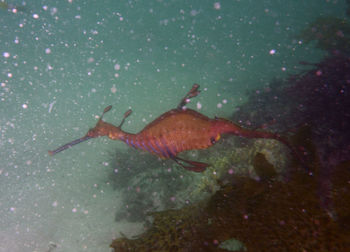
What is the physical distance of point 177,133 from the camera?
6.69 ft

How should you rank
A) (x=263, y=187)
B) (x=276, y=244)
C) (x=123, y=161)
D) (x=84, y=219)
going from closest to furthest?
(x=276, y=244) < (x=263, y=187) < (x=84, y=219) < (x=123, y=161)

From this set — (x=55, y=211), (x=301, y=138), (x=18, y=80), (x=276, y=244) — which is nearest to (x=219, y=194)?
(x=276, y=244)

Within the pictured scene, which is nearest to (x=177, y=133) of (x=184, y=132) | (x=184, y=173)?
(x=184, y=132)

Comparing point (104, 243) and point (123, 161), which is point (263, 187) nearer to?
point (104, 243)

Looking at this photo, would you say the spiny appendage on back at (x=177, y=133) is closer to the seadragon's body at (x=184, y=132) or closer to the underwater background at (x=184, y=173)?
the seadragon's body at (x=184, y=132)

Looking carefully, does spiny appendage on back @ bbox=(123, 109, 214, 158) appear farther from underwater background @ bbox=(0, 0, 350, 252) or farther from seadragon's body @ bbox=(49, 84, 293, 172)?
underwater background @ bbox=(0, 0, 350, 252)

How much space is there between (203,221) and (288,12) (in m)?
140

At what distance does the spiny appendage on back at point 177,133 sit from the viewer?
6.38ft

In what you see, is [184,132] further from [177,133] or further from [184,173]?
[184,173]

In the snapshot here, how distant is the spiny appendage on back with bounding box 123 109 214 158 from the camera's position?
1.95 m

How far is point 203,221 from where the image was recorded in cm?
195

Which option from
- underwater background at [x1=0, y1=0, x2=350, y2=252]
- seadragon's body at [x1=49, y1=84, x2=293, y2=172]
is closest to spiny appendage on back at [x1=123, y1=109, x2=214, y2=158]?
seadragon's body at [x1=49, y1=84, x2=293, y2=172]

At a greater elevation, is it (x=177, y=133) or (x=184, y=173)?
(x=177, y=133)

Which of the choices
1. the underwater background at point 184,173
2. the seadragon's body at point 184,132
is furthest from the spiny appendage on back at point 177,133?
the underwater background at point 184,173
